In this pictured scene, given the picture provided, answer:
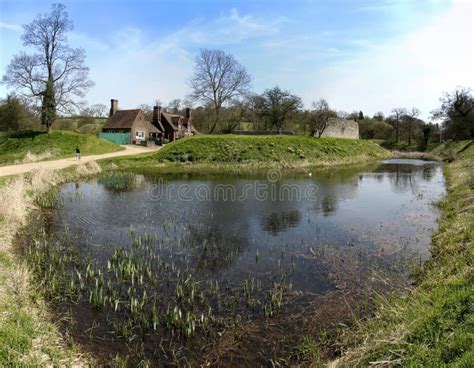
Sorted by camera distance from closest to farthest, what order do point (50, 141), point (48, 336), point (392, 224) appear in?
point (48, 336)
point (392, 224)
point (50, 141)

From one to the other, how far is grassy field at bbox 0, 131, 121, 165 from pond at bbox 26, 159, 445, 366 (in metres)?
22.2

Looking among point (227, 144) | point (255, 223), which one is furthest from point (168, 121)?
point (255, 223)

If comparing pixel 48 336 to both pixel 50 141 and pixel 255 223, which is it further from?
pixel 50 141

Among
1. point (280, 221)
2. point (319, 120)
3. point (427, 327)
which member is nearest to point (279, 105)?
point (319, 120)

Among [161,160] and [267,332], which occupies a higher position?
[161,160]

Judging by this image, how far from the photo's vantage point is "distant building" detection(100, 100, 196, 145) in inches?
2219

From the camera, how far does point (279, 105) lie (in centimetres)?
6303

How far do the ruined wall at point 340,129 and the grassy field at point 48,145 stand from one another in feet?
128

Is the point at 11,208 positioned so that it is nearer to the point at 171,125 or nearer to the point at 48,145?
the point at 48,145

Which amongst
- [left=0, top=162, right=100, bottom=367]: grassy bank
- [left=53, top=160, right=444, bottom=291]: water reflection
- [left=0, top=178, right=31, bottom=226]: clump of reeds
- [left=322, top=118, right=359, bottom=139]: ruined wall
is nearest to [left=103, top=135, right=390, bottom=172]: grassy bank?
[left=53, top=160, right=444, bottom=291]: water reflection

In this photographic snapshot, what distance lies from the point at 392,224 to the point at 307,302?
889 centimetres

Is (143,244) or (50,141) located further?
(50,141)

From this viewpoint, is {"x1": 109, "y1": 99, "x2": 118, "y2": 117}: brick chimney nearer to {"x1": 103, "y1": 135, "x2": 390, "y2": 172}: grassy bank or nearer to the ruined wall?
{"x1": 103, "y1": 135, "x2": 390, "y2": 172}: grassy bank

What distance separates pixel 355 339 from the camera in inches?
262
